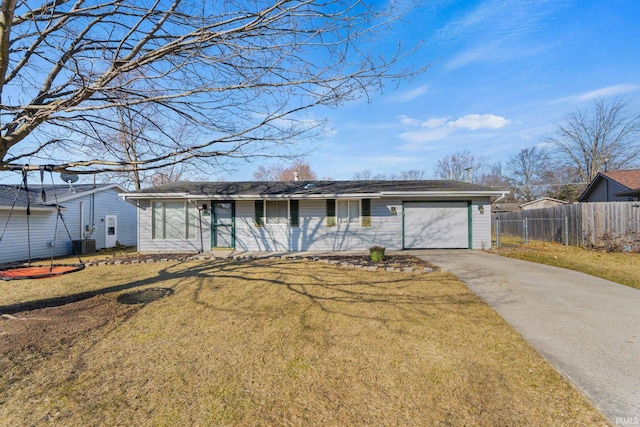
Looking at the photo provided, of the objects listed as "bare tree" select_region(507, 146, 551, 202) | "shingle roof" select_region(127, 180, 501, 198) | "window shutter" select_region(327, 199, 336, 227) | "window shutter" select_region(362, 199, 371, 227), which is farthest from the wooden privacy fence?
"bare tree" select_region(507, 146, 551, 202)

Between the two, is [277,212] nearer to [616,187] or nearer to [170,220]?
[170,220]

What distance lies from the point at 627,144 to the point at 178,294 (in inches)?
1398

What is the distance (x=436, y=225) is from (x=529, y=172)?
1212 inches

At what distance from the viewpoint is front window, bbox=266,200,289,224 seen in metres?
11.2

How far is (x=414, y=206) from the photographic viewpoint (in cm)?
1151

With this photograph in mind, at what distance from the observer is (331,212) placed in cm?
1120

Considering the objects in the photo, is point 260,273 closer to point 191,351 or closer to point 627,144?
point 191,351

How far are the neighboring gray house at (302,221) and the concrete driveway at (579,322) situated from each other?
4.15 metres

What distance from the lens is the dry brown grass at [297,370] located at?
2.16 meters

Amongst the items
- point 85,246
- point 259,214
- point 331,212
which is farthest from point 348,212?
point 85,246

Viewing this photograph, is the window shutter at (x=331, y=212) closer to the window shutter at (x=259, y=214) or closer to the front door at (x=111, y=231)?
the window shutter at (x=259, y=214)

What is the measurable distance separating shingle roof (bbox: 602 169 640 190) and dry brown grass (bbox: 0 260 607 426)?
1782cm

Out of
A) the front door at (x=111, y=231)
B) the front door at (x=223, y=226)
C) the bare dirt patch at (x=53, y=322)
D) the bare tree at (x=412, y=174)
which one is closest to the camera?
the bare dirt patch at (x=53, y=322)

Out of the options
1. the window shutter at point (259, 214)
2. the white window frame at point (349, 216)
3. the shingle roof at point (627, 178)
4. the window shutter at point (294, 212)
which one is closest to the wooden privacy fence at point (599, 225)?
the white window frame at point (349, 216)
